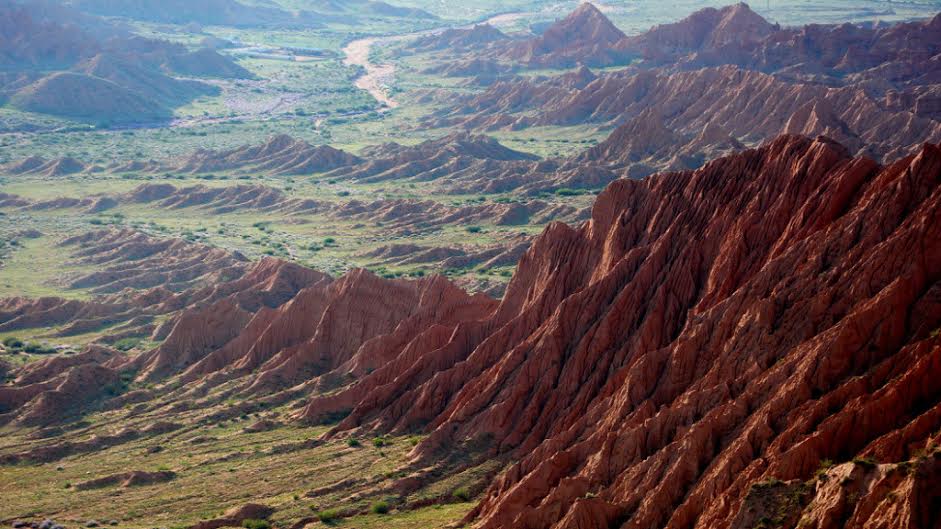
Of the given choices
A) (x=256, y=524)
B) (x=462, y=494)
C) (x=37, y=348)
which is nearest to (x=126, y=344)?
(x=37, y=348)

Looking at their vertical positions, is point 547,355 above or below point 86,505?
above

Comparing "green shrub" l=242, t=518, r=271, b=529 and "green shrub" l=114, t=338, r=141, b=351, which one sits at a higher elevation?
"green shrub" l=242, t=518, r=271, b=529

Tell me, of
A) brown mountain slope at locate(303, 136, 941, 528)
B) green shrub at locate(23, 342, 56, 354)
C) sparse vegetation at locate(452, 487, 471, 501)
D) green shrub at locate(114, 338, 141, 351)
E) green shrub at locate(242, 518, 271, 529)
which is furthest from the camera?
green shrub at locate(114, 338, 141, 351)

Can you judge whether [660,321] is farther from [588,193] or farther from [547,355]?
[588,193]

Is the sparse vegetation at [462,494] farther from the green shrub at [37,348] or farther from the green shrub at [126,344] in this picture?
the green shrub at [37,348]

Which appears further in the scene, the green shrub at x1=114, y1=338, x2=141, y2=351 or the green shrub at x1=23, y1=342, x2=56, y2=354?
the green shrub at x1=114, y1=338, x2=141, y2=351

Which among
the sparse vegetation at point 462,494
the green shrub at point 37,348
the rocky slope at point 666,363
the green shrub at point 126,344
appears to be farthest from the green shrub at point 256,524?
the green shrub at point 37,348

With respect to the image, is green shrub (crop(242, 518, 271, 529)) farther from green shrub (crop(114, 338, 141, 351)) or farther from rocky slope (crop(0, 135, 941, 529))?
green shrub (crop(114, 338, 141, 351))

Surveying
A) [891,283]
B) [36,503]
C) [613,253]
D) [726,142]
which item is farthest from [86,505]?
[726,142]

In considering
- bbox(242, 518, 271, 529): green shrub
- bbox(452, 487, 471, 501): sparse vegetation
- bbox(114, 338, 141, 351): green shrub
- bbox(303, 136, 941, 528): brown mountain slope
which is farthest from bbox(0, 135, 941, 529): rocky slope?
bbox(114, 338, 141, 351): green shrub
